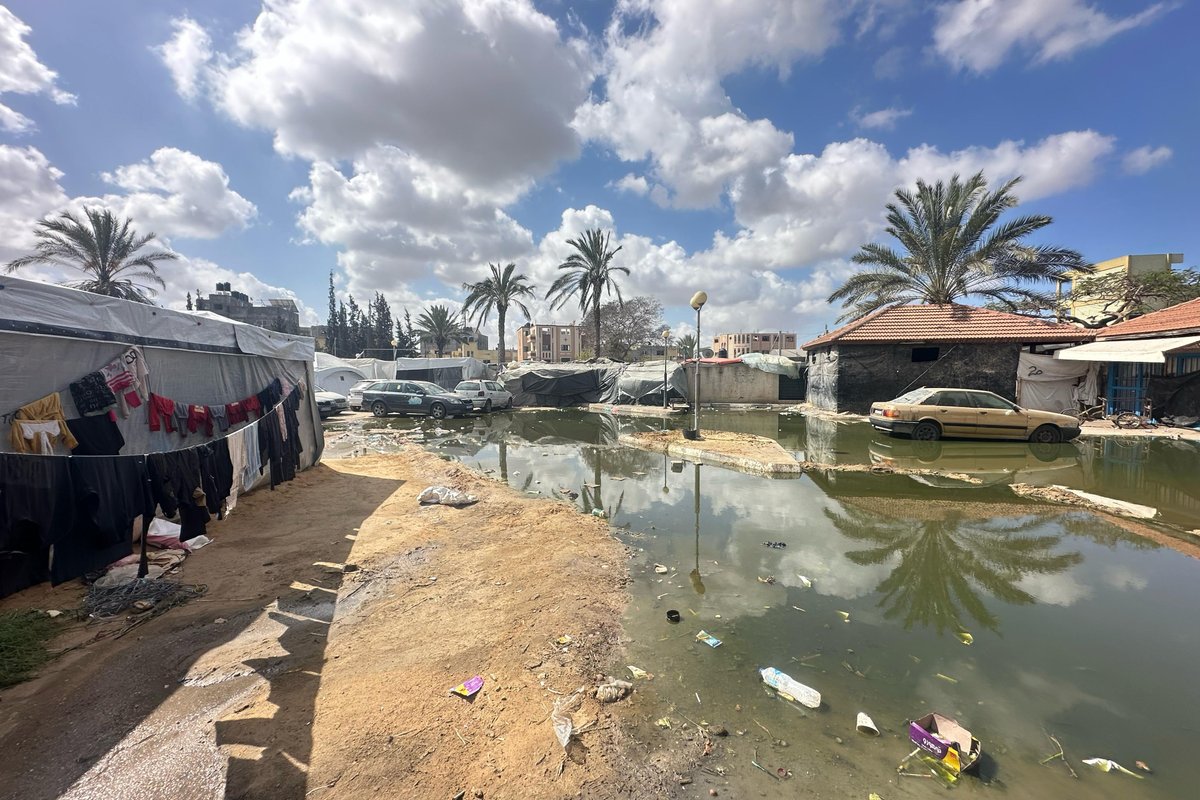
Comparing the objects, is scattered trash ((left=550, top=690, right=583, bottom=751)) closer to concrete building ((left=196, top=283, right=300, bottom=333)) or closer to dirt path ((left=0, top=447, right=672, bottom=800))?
dirt path ((left=0, top=447, right=672, bottom=800))

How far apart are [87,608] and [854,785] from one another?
19.9 feet

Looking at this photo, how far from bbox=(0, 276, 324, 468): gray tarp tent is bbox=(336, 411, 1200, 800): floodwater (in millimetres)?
5453

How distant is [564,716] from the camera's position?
2.73 meters

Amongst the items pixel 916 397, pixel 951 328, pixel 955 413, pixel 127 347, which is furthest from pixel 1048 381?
pixel 127 347

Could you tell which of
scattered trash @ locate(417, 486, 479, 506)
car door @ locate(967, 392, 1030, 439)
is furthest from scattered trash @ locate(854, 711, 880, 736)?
car door @ locate(967, 392, 1030, 439)

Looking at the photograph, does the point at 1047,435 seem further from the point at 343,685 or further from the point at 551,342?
the point at 551,342

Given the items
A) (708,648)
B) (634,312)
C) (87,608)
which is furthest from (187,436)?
(634,312)

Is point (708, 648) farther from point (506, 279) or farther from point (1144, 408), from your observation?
point (506, 279)

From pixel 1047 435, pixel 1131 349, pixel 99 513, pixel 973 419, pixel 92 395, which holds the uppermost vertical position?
pixel 1131 349

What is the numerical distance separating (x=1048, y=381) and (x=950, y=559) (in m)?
18.6

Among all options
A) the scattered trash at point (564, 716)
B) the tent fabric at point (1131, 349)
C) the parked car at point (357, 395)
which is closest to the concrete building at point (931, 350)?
the tent fabric at point (1131, 349)

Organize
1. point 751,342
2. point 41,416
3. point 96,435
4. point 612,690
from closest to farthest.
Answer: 1. point 612,690
2. point 41,416
3. point 96,435
4. point 751,342

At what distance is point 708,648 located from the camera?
3.47 meters

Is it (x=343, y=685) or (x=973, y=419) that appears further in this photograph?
(x=973, y=419)
